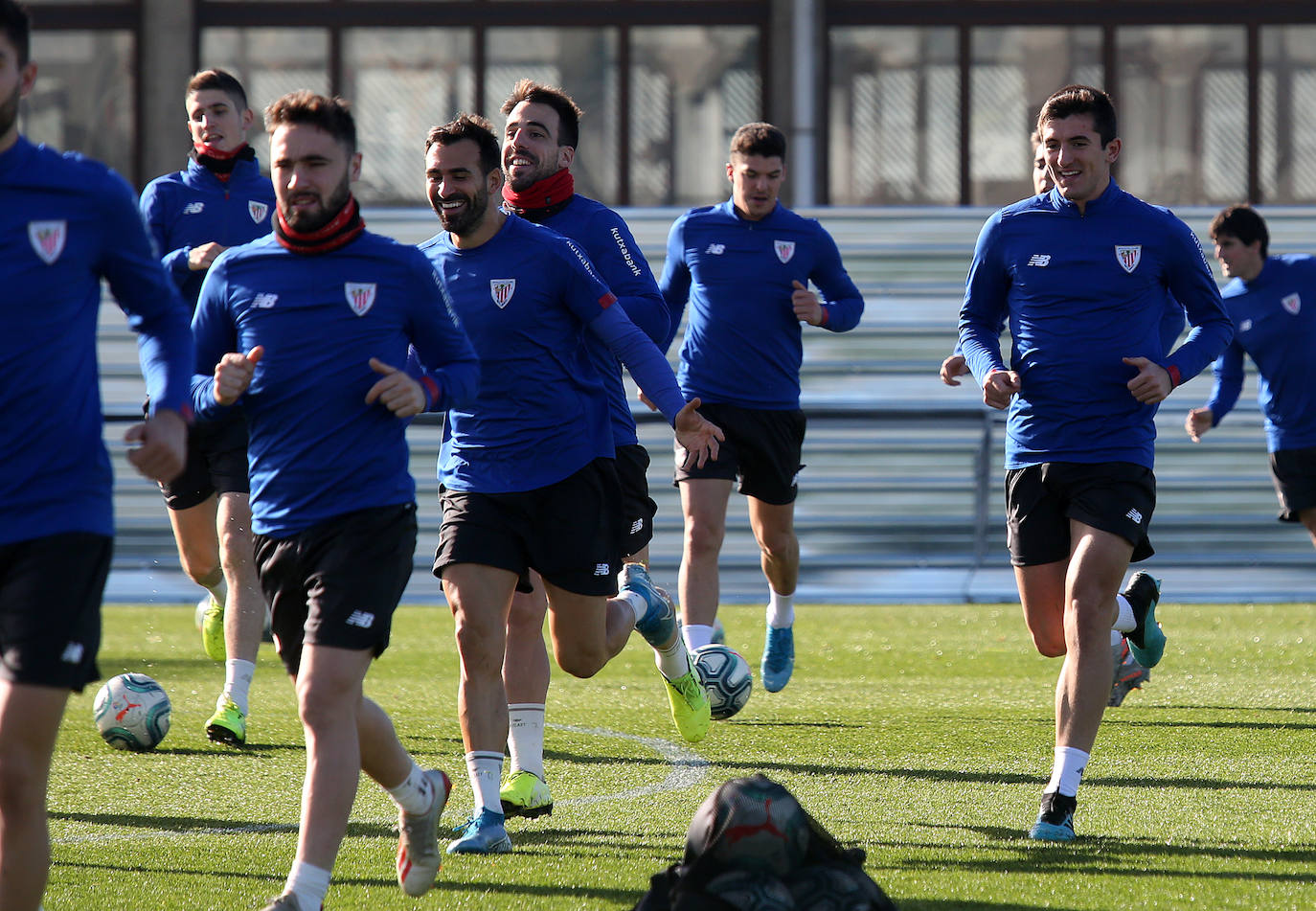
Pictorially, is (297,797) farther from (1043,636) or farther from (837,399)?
(837,399)

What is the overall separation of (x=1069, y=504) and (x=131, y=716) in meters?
3.66

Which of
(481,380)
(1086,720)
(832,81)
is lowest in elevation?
(1086,720)

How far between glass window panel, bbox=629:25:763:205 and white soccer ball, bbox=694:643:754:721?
458 inches

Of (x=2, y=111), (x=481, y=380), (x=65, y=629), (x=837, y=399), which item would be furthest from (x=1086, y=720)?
(x=837, y=399)

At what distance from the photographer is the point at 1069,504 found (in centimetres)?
577

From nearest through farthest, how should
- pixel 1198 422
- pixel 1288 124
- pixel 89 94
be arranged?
pixel 1198 422 < pixel 1288 124 < pixel 89 94

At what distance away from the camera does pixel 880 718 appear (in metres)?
8.02

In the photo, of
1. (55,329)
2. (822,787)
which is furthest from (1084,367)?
(55,329)

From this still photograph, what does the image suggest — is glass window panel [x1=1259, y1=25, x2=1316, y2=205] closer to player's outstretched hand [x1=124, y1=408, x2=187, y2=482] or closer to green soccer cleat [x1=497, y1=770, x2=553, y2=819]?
green soccer cleat [x1=497, y1=770, x2=553, y2=819]

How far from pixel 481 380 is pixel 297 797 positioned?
66.1 inches

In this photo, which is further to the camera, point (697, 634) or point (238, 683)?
point (697, 634)

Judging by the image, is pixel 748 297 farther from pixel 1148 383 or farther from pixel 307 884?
pixel 307 884

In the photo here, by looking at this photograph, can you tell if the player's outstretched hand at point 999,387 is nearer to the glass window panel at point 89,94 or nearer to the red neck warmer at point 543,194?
the red neck warmer at point 543,194

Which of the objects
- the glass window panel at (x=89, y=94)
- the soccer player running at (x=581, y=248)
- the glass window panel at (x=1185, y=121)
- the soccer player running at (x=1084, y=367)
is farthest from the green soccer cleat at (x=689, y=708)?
the glass window panel at (x=89, y=94)
